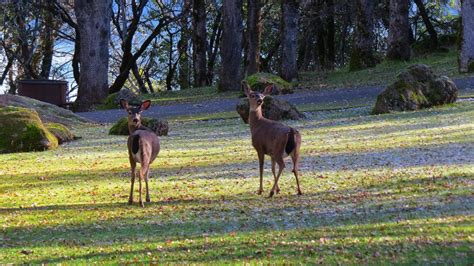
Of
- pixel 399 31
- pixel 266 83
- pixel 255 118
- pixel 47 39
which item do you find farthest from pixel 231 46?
pixel 255 118

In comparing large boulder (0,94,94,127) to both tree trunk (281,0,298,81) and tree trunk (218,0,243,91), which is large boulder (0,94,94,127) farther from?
tree trunk (281,0,298,81)

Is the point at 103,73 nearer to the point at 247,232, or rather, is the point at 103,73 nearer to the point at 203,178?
the point at 203,178

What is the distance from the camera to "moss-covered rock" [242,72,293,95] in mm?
30506

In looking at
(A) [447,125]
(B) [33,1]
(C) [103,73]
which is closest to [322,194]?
(A) [447,125]

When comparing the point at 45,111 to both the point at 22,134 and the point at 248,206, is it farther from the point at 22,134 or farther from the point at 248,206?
the point at 248,206

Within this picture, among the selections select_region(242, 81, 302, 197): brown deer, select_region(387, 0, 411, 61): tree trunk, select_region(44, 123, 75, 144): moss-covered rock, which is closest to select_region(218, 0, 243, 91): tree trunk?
select_region(387, 0, 411, 61): tree trunk

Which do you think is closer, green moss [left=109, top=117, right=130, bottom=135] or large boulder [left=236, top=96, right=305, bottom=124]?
green moss [left=109, top=117, right=130, bottom=135]

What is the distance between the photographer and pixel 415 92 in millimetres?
25562

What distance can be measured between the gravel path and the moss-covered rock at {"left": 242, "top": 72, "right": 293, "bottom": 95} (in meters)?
0.58

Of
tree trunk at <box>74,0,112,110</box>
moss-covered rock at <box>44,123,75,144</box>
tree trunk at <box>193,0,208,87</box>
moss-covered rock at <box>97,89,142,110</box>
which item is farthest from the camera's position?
tree trunk at <box>193,0,208,87</box>

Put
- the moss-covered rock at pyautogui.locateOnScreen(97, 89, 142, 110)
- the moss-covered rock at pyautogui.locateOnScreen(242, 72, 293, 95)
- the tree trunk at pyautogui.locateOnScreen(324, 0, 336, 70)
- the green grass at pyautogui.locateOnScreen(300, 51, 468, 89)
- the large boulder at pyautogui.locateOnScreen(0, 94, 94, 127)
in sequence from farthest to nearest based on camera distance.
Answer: the tree trunk at pyautogui.locateOnScreen(324, 0, 336, 70), the green grass at pyautogui.locateOnScreen(300, 51, 468, 89), the moss-covered rock at pyautogui.locateOnScreen(97, 89, 142, 110), the moss-covered rock at pyautogui.locateOnScreen(242, 72, 293, 95), the large boulder at pyautogui.locateOnScreen(0, 94, 94, 127)

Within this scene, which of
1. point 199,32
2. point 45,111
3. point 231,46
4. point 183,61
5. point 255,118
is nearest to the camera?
point 255,118

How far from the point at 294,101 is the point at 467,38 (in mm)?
8371

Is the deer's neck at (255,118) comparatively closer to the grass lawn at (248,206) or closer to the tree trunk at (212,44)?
the grass lawn at (248,206)
